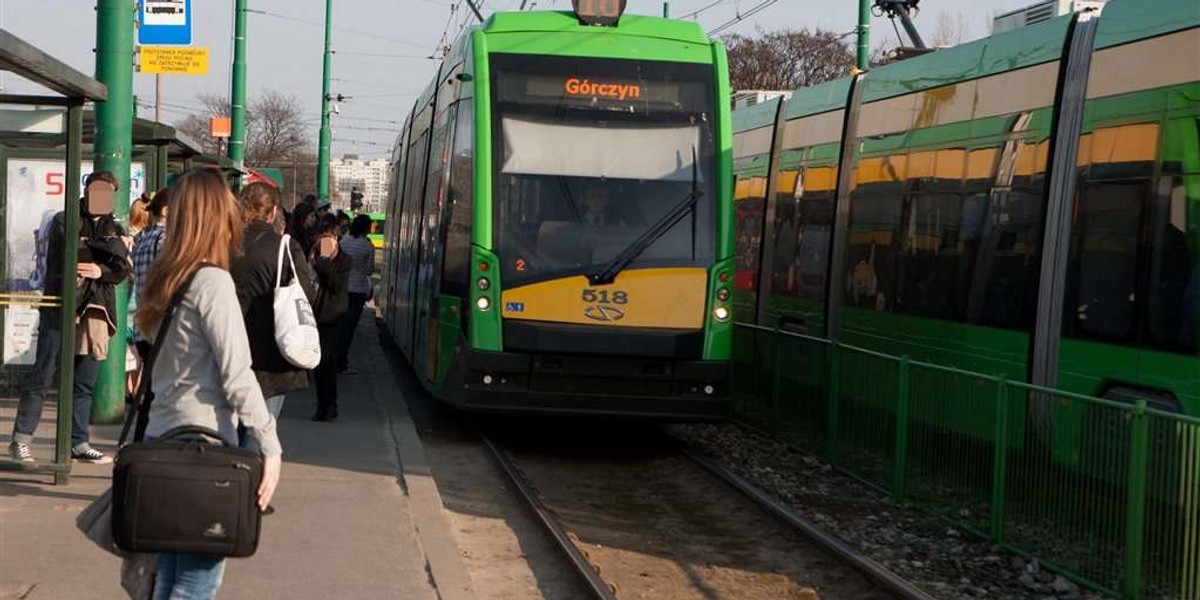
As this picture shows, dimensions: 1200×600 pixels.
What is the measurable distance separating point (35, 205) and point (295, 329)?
7431 millimetres

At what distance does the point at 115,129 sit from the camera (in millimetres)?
11750

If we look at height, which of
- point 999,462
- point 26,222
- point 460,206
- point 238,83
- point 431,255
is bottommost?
point 999,462

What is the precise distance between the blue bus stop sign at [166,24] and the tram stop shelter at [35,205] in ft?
6.30

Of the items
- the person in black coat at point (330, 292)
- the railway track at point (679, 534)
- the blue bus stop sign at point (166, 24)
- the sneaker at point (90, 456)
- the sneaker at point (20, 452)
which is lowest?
the railway track at point (679, 534)

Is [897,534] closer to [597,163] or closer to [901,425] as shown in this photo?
[901,425]

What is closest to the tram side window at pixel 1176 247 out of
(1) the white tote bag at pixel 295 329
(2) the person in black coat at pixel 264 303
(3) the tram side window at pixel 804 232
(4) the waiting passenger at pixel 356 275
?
(2) the person in black coat at pixel 264 303

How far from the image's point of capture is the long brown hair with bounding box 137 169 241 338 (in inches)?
190

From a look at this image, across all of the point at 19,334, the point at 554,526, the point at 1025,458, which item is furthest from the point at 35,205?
the point at 1025,458

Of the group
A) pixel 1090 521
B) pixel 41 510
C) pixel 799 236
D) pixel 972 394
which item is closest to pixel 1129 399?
pixel 972 394

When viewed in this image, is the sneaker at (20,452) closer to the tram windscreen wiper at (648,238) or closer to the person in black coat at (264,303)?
the person in black coat at (264,303)

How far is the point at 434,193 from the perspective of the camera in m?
15.0

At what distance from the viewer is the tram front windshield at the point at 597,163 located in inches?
490

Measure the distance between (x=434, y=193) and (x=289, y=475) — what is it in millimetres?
4710

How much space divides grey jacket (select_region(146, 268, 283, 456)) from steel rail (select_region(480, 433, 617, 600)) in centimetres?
332
